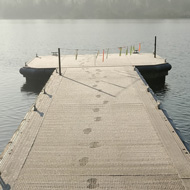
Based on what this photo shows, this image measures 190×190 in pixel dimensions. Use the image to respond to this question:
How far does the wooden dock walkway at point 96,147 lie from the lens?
909 cm

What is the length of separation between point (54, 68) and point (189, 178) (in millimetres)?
20537

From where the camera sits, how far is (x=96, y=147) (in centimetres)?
1129

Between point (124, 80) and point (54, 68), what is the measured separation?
825cm

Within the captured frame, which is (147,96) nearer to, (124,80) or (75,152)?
(124,80)

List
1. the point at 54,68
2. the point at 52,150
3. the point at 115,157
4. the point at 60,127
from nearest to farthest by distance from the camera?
the point at 115,157 < the point at 52,150 < the point at 60,127 < the point at 54,68

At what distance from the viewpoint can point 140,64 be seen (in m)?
28.1

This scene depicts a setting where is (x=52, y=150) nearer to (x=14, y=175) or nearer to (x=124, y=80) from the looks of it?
(x=14, y=175)

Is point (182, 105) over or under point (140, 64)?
under

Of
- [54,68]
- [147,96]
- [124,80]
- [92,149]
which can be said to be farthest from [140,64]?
[92,149]

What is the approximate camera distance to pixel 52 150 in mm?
11195

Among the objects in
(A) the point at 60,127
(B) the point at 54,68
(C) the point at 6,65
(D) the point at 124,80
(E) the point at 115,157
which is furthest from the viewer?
(C) the point at 6,65

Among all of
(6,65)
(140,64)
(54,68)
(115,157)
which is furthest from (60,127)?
(6,65)

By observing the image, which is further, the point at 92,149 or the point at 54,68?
the point at 54,68

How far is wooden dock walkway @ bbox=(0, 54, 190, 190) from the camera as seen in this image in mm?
9086
